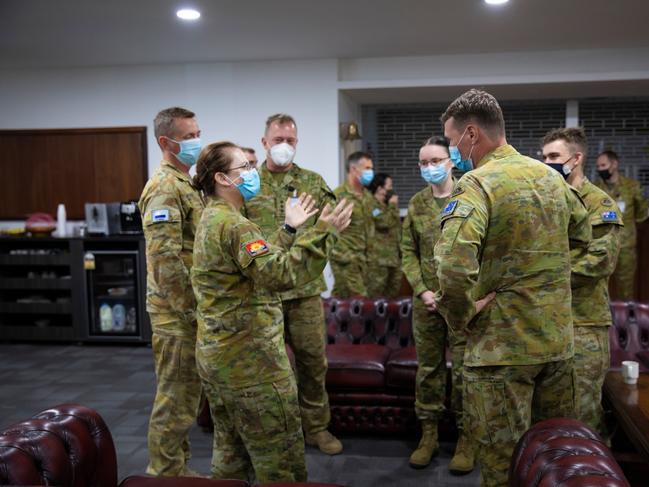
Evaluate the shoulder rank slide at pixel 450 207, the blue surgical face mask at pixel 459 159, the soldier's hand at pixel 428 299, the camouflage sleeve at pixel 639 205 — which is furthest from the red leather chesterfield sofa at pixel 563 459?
the camouflage sleeve at pixel 639 205

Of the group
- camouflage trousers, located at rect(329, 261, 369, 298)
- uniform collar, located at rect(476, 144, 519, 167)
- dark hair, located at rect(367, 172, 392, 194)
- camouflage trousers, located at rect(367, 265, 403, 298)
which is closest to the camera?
uniform collar, located at rect(476, 144, 519, 167)

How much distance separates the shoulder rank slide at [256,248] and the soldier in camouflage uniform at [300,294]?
42.2 inches

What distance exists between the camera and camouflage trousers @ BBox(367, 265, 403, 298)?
19.5 ft

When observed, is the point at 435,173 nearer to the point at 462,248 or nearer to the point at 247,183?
the point at 247,183

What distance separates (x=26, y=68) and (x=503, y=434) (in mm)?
6885

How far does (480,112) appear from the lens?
1876 mm

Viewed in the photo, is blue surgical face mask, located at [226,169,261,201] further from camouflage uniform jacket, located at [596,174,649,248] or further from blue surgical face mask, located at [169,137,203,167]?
camouflage uniform jacket, located at [596,174,649,248]

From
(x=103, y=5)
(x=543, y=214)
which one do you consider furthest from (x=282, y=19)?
(x=543, y=214)

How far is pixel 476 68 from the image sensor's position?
6402mm

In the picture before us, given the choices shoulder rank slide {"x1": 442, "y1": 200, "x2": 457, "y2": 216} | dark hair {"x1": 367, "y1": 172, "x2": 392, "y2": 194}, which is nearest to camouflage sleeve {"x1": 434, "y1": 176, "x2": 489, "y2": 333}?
shoulder rank slide {"x1": 442, "y1": 200, "x2": 457, "y2": 216}

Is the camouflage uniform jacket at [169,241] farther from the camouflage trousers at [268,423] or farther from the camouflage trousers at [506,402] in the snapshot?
the camouflage trousers at [506,402]

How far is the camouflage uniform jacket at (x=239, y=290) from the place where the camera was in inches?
77.3

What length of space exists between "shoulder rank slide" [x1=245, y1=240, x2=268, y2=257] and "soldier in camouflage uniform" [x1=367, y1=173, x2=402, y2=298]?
4016 mm

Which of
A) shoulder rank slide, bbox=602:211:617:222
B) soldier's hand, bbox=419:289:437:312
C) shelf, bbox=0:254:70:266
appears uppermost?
shoulder rank slide, bbox=602:211:617:222
